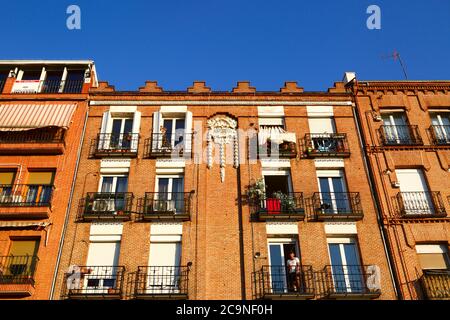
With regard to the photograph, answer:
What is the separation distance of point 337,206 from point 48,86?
14.4 metres

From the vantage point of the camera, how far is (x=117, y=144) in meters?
20.4

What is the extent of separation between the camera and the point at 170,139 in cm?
2058

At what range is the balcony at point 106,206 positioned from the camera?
1777cm

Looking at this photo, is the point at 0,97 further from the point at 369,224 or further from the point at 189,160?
the point at 369,224

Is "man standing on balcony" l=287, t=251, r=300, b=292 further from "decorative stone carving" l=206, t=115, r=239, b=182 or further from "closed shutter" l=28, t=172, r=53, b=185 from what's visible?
"closed shutter" l=28, t=172, r=53, b=185

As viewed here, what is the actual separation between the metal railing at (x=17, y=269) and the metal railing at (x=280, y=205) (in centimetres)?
839

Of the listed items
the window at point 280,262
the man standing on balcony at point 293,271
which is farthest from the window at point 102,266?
the man standing on balcony at point 293,271

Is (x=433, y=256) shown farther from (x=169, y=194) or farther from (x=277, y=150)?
(x=169, y=194)

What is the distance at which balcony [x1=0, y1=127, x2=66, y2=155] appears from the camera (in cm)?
1931

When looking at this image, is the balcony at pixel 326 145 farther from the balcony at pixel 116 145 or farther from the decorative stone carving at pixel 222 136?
the balcony at pixel 116 145

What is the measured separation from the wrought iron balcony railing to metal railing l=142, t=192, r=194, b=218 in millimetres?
2292

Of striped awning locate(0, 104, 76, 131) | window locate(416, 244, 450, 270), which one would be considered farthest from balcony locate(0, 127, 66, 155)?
window locate(416, 244, 450, 270)
